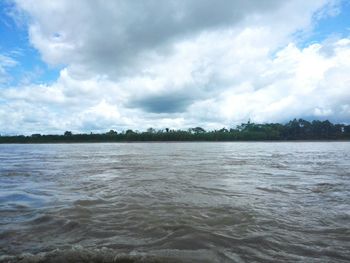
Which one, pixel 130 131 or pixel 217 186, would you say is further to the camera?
pixel 130 131

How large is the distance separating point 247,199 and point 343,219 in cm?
267

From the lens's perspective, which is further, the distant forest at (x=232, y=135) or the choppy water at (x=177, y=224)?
the distant forest at (x=232, y=135)

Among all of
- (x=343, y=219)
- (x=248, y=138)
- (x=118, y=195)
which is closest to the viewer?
(x=343, y=219)

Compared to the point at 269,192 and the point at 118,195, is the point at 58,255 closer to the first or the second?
the point at 118,195

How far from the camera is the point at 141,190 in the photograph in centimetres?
1018

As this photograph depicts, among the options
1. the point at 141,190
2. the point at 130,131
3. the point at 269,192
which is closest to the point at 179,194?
the point at 141,190

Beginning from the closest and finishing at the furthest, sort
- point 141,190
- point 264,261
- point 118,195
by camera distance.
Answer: point 264,261 < point 118,195 < point 141,190

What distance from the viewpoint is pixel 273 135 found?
148 m

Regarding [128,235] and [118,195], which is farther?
[118,195]

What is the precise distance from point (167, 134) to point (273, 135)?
55.2 metres

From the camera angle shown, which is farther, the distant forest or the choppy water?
the distant forest

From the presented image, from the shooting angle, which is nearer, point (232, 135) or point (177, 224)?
point (177, 224)

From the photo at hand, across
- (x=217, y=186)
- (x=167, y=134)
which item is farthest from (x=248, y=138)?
(x=217, y=186)

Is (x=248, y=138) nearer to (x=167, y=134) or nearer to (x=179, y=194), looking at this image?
(x=167, y=134)
